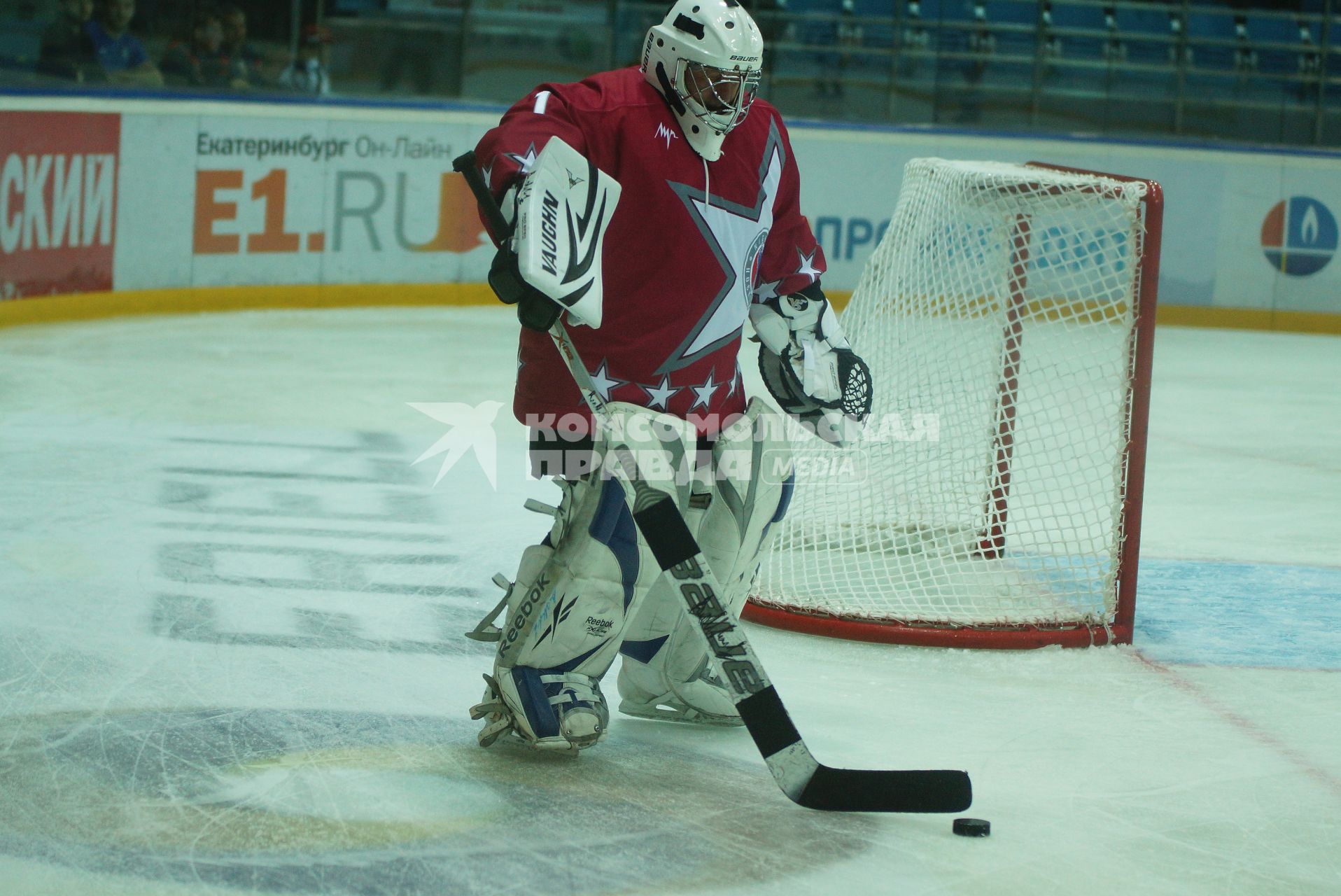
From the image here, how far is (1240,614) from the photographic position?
3584 mm

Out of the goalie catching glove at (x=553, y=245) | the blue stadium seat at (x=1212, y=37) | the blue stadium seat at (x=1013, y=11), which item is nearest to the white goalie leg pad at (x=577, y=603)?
the goalie catching glove at (x=553, y=245)

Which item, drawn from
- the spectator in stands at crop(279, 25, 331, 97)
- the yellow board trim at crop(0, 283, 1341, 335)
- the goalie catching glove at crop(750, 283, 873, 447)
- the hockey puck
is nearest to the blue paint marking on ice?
the goalie catching glove at crop(750, 283, 873, 447)

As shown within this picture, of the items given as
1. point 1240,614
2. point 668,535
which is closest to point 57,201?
point 1240,614

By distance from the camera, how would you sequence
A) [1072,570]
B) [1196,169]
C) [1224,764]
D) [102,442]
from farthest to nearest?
[1196,169]
[102,442]
[1072,570]
[1224,764]

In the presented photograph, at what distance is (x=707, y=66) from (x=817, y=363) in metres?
0.56

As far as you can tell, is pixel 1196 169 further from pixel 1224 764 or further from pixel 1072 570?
pixel 1224 764

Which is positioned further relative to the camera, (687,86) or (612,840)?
(687,86)

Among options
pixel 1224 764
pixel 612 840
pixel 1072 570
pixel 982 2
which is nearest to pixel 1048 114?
pixel 982 2

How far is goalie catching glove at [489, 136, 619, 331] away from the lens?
2.15 meters

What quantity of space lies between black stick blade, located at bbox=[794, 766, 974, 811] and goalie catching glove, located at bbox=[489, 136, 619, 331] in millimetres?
730

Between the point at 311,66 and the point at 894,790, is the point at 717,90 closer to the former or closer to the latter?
the point at 894,790

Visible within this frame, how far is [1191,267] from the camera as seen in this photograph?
9.40m

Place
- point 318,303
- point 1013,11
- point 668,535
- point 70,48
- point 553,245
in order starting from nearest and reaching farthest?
point 553,245, point 668,535, point 70,48, point 318,303, point 1013,11

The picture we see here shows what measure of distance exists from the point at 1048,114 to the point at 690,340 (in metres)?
7.99
